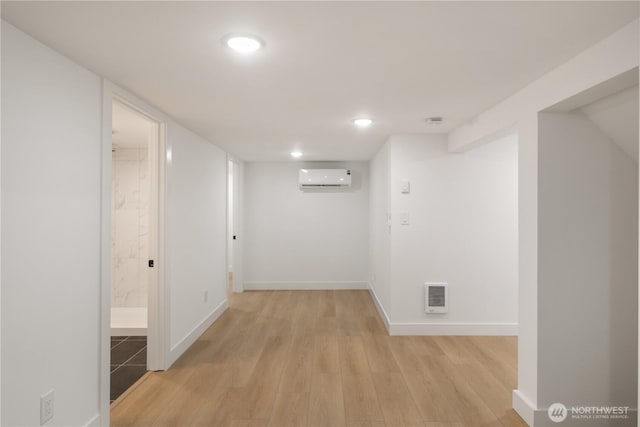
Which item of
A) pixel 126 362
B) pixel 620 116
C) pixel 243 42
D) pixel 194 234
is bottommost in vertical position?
pixel 126 362

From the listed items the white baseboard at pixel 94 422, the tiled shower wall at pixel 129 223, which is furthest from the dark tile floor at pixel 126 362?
the tiled shower wall at pixel 129 223

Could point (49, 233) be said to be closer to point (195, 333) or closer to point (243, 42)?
point (243, 42)

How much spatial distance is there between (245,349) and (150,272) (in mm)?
1229

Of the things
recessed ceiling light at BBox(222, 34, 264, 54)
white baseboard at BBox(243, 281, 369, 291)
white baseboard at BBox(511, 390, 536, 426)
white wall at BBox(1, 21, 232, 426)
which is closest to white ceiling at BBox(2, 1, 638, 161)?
recessed ceiling light at BBox(222, 34, 264, 54)

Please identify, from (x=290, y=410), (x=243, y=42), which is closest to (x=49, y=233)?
(x=243, y=42)

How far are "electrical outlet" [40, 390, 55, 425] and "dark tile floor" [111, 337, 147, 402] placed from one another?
89 cm

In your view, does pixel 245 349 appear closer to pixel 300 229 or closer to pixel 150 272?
pixel 150 272

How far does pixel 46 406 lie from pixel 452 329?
364cm

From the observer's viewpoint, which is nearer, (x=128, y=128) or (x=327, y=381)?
(x=327, y=381)

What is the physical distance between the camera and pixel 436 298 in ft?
12.8

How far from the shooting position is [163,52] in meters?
1.81

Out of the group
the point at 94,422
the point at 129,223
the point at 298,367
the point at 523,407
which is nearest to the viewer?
the point at 94,422

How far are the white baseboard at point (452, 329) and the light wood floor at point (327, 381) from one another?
0.32ft

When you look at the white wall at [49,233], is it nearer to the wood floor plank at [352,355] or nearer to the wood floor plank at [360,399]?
the wood floor plank at [360,399]
